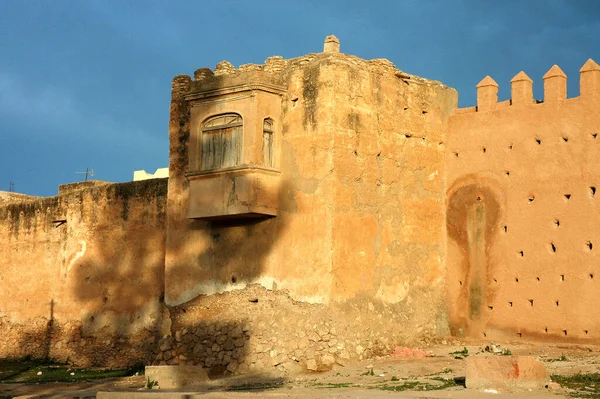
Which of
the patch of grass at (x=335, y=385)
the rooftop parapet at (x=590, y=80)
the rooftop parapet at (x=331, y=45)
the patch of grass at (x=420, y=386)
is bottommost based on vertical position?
the patch of grass at (x=335, y=385)

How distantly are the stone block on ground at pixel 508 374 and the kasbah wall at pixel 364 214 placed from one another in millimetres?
3741

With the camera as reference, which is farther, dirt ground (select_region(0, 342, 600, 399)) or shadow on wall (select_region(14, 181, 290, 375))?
shadow on wall (select_region(14, 181, 290, 375))

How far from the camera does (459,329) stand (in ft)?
62.0

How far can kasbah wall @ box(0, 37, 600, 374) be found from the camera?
1741cm

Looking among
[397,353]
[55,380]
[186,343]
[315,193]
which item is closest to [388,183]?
[315,193]

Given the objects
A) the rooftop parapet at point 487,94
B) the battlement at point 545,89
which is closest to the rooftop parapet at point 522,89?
the battlement at point 545,89

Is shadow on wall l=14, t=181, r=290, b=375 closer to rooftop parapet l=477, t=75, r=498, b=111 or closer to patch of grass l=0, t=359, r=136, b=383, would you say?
patch of grass l=0, t=359, r=136, b=383

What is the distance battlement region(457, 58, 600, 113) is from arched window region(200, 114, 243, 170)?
14.2 feet

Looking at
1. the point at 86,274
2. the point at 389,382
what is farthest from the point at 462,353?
the point at 86,274

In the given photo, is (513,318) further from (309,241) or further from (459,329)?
(309,241)

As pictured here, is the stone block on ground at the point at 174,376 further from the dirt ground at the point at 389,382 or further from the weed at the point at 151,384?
the dirt ground at the point at 389,382

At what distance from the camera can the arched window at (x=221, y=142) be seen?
1822 cm

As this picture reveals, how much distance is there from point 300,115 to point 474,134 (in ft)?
10.8

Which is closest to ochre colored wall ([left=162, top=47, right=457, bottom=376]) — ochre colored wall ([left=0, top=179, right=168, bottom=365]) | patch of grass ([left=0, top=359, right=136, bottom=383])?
patch of grass ([left=0, top=359, right=136, bottom=383])
